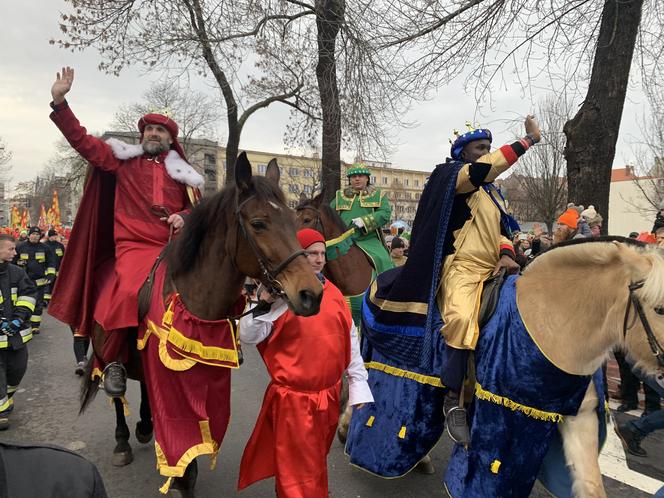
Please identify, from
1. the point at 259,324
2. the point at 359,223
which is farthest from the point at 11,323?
the point at 359,223

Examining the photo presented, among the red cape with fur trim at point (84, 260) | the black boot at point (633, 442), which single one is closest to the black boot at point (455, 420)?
the black boot at point (633, 442)

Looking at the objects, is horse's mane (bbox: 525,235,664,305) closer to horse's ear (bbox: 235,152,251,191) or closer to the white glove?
horse's ear (bbox: 235,152,251,191)

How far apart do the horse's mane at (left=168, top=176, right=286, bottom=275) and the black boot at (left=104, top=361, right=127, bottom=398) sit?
1.02 metres

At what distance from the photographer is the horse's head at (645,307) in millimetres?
2174

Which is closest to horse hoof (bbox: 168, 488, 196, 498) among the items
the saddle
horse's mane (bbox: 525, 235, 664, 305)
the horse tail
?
the horse tail

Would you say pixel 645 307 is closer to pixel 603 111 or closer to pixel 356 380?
pixel 356 380

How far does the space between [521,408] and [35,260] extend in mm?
11019

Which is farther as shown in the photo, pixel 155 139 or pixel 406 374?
pixel 155 139

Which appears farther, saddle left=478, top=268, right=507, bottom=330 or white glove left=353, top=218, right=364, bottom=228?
white glove left=353, top=218, right=364, bottom=228

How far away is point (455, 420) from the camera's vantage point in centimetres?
297

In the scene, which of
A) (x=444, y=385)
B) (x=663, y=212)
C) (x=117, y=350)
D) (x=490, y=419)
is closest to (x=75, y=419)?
(x=117, y=350)

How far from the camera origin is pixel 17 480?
87 cm

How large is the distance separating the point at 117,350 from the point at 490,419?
2694mm

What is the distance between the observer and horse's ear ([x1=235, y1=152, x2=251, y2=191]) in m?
2.57
